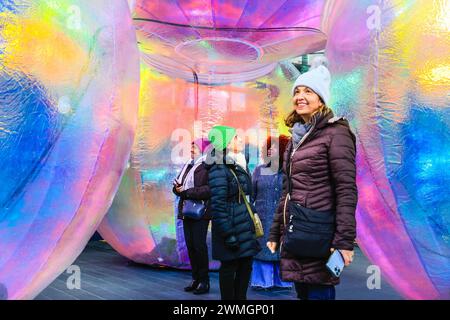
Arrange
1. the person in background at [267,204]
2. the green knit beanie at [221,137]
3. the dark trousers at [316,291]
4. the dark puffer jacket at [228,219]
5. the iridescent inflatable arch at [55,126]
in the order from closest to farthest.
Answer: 1. the dark trousers at [316,291]
2. the iridescent inflatable arch at [55,126]
3. the dark puffer jacket at [228,219]
4. the green knit beanie at [221,137]
5. the person in background at [267,204]

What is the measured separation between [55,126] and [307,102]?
116cm

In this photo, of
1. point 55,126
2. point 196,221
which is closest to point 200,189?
point 196,221

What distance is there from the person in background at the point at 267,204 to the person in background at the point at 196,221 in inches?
19.2

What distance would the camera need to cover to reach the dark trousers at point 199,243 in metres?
3.94

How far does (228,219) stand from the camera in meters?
2.75

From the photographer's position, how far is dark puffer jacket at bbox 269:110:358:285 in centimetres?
190

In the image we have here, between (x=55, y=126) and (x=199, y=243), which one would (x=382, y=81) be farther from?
(x=199, y=243)

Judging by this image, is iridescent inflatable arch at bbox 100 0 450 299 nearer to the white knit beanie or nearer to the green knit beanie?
the white knit beanie

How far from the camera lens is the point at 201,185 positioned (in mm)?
3832

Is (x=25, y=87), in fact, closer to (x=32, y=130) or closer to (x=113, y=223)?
(x=32, y=130)

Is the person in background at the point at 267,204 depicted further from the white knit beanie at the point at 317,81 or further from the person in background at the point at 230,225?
the white knit beanie at the point at 317,81

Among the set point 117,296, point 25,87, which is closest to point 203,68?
point 117,296

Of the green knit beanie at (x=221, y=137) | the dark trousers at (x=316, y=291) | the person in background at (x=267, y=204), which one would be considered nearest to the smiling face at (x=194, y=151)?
the person in background at (x=267, y=204)

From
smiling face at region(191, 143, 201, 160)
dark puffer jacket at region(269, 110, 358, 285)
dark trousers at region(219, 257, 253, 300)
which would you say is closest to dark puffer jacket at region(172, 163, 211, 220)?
smiling face at region(191, 143, 201, 160)
